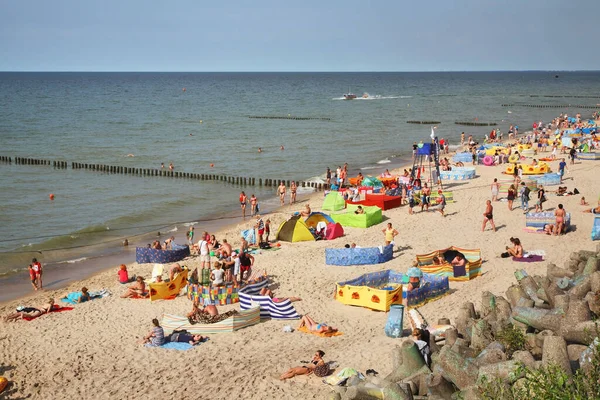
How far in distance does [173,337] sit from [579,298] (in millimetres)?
8506

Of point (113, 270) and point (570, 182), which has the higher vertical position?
point (570, 182)

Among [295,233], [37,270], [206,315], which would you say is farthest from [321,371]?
[37,270]

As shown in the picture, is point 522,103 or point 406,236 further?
point 522,103

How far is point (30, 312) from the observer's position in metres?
17.2

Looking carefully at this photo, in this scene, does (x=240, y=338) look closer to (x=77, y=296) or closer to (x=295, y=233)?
(x=77, y=296)

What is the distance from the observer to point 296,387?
12047 millimetres

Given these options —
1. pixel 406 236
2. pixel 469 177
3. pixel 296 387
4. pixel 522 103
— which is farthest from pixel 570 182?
pixel 522 103

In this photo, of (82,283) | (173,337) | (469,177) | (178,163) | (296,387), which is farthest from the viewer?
(178,163)

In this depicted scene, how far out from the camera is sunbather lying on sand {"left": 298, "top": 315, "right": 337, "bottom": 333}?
14633 mm

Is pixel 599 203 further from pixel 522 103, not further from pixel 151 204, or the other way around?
pixel 522 103

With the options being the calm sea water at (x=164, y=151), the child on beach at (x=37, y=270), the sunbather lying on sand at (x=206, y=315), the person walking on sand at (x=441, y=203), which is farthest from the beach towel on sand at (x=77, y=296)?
the person walking on sand at (x=441, y=203)

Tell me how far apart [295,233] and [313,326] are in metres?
8.56

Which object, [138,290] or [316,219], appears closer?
[138,290]

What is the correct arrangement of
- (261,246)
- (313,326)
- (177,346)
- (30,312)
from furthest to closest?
(261,246) < (30,312) < (313,326) < (177,346)
